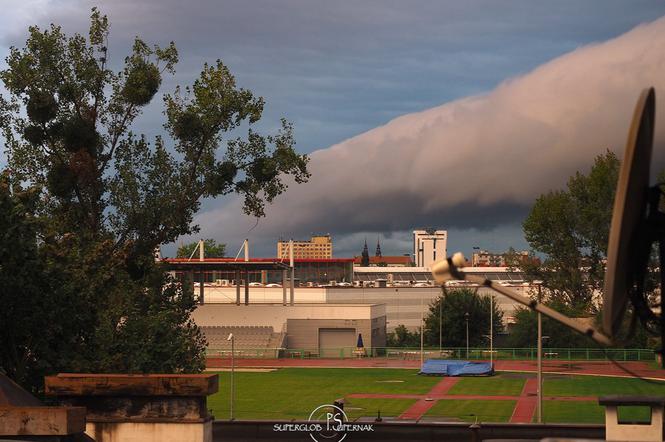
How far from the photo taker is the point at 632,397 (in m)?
15.2

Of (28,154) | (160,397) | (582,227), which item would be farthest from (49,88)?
(582,227)

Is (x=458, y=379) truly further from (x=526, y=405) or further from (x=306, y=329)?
(x=306, y=329)

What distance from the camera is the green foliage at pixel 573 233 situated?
100 metres

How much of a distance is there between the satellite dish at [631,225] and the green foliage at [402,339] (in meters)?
111

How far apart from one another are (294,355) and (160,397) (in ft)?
304

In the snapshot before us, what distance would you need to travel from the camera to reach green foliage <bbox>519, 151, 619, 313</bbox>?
100 meters

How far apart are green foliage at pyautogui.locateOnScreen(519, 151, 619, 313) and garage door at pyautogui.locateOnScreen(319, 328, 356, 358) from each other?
879 inches

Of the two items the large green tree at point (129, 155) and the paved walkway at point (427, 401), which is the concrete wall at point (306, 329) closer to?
the paved walkway at point (427, 401)

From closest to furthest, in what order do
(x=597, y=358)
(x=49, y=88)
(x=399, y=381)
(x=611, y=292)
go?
(x=611, y=292) < (x=49, y=88) < (x=399, y=381) < (x=597, y=358)

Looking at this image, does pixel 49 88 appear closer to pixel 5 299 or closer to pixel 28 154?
pixel 28 154

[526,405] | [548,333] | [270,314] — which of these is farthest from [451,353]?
[526,405]

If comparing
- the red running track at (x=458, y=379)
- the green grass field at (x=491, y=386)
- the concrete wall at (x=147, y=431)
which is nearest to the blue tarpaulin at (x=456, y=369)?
the green grass field at (x=491, y=386)

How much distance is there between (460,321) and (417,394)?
141ft

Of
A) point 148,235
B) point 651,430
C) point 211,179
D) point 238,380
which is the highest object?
point 211,179
